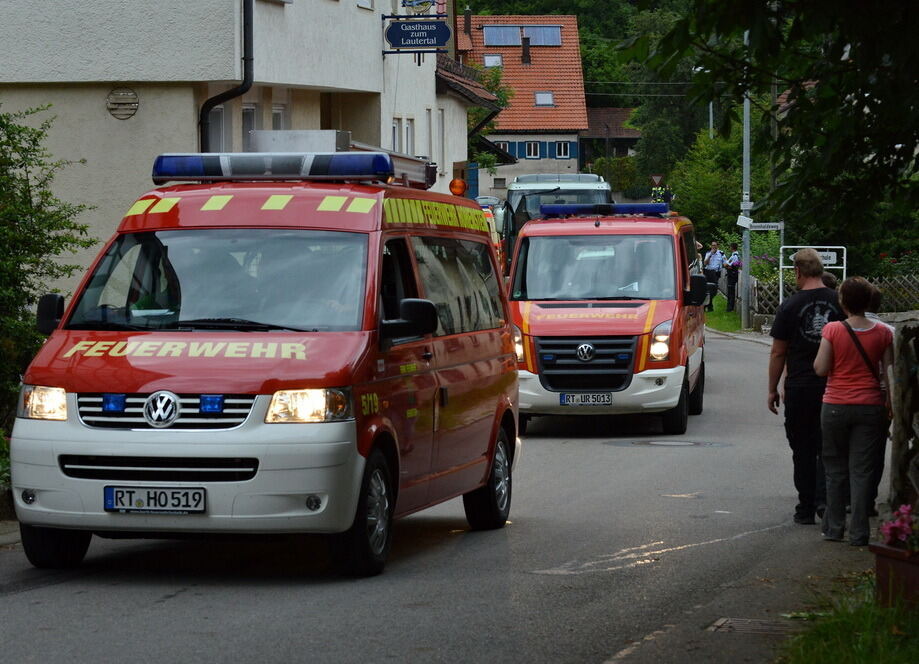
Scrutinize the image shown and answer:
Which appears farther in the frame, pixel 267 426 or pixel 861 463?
pixel 861 463

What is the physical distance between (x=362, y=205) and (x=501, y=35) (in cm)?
10187

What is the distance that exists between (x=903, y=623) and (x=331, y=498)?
9.87 feet

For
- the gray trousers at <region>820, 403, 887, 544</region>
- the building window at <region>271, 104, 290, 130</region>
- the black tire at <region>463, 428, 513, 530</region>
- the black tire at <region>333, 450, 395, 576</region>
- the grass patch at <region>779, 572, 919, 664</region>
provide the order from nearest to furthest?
the grass patch at <region>779, 572, 919, 664</region> → the black tire at <region>333, 450, 395, 576</region> → the gray trousers at <region>820, 403, 887, 544</region> → the black tire at <region>463, 428, 513, 530</region> → the building window at <region>271, 104, 290, 130</region>

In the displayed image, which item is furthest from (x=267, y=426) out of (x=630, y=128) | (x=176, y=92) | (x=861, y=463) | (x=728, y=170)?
(x=630, y=128)

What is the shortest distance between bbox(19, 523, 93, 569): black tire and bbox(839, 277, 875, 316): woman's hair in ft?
15.6

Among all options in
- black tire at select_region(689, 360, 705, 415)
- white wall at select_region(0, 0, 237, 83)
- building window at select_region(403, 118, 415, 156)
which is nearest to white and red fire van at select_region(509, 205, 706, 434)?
black tire at select_region(689, 360, 705, 415)

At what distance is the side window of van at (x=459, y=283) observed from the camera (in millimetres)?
10695

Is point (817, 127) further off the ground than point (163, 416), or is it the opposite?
point (817, 127)

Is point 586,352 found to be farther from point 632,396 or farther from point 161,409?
point 161,409

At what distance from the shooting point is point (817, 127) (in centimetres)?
970

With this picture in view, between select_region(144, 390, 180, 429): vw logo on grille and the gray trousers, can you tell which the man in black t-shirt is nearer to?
the gray trousers

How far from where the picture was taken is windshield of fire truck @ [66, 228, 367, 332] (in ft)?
31.0

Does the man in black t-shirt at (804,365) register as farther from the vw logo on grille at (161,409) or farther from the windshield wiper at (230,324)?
the vw logo on grille at (161,409)

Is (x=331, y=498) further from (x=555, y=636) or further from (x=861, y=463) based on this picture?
(x=861, y=463)
